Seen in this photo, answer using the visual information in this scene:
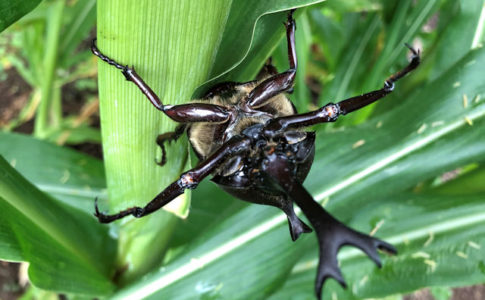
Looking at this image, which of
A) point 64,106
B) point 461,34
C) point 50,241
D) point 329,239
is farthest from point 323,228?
point 64,106

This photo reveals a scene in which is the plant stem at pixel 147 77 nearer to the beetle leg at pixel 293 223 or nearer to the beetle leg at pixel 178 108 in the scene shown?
the beetle leg at pixel 178 108

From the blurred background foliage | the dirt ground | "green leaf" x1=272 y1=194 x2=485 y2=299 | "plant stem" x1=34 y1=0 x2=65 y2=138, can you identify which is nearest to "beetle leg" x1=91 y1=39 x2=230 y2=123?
the blurred background foliage

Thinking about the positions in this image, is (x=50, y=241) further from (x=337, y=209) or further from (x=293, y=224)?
(x=337, y=209)

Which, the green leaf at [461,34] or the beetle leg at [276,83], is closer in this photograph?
the beetle leg at [276,83]

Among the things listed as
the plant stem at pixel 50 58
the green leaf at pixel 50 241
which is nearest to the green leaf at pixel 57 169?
the green leaf at pixel 50 241

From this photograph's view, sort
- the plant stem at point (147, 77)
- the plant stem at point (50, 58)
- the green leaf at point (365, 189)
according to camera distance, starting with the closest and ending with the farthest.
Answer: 1. the plant stem at point (147, 77)
2. the green leaf at point (365, 189)
3. the plant stem at point (50, 58)

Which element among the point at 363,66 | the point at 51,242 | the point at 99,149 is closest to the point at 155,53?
the point at 51,242
